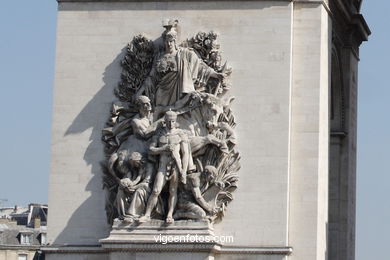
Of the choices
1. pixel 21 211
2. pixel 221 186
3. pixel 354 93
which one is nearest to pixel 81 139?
pixel 221 186

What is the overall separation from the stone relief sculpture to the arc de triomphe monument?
3cm

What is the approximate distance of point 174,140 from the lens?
34.2 metres

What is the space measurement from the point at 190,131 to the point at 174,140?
0.42m

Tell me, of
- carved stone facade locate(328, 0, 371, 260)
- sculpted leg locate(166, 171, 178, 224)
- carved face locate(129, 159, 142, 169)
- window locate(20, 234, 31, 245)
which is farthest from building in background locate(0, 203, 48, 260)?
sculpted leg locate(166, 171, 178, 224)

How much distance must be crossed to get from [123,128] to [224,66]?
2244 millimetres

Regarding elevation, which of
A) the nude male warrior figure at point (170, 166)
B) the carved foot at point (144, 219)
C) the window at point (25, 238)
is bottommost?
the carved foot at point (144, 219)

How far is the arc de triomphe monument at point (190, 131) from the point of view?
34.2m

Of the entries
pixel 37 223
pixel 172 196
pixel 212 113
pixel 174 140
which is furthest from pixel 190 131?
pixel 37 223

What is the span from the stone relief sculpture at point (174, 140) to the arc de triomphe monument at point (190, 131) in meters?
0.03

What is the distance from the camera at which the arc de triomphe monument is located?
1347 inches

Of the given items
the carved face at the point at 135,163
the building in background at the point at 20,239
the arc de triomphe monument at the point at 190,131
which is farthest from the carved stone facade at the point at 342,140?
the building in background at the point at 20,239

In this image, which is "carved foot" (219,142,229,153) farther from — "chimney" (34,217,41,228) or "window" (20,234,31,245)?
"chimney" (34,217,41,228)

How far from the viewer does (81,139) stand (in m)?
35.1

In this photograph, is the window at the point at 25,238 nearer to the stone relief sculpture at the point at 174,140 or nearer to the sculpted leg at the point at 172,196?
the stone relief sculpture at the point at 174,140
